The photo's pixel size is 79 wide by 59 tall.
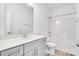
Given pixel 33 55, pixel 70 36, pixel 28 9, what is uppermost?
pixel 28 9

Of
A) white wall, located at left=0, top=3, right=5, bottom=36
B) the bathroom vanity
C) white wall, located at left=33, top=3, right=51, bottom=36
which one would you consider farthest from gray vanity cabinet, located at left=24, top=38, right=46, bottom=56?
white wall, located at left=0, top=3, right=5, bottom=36

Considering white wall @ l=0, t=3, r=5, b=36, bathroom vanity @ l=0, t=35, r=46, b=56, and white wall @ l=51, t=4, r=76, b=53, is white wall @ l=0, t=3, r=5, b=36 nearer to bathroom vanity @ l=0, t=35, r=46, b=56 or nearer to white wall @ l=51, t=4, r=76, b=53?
bathroom vanity @ l=0, t=35, r=46, b=56

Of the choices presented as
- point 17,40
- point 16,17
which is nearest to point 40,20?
point 16,17

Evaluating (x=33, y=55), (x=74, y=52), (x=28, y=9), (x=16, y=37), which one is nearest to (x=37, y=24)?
(x=28, y=9)

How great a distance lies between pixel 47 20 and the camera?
1.16 meters

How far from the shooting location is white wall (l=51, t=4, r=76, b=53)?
1121 mm

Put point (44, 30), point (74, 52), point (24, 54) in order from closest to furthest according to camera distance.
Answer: point (24, 54) < point (74, 52) < point (44, 30)

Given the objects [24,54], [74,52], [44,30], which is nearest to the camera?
[24,54]

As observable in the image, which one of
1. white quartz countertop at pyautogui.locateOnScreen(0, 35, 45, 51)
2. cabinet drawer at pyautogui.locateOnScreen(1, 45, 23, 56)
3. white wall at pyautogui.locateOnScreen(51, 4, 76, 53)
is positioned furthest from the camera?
white wall at pyautogui.locateOnScreen(51, 4, 76, 53)

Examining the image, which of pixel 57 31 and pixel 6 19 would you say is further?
pixel 57 31

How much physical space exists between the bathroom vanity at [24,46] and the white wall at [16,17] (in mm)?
148

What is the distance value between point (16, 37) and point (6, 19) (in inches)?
11.8

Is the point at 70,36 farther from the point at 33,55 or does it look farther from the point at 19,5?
the point at 19,5

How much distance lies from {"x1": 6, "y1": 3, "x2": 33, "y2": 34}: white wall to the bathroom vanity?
0.15 meters
